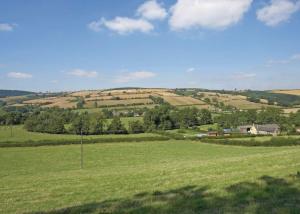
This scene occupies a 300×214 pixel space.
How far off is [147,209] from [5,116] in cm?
12487

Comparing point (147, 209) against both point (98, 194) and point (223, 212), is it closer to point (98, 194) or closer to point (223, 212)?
point (223, 212)

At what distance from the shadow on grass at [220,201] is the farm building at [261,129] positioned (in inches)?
3509

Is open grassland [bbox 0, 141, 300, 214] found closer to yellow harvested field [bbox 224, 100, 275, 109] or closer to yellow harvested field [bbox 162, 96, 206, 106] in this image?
yellow harvested field [bbox 224, 100, 275, 109]

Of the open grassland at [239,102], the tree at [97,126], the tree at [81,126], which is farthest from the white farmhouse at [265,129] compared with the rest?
the tree at [81,126]

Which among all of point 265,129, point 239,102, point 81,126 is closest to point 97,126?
point 81,126

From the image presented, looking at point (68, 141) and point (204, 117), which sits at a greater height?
point (204, 117)

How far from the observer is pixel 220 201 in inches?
346

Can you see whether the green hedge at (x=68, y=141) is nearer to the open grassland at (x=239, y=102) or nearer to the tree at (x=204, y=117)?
the tree at (x=204, y=117)

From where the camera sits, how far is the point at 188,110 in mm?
113375

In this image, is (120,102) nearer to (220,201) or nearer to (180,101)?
(180,101)

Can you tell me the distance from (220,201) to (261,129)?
9921 cm

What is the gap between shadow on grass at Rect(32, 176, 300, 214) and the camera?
7953 millimetres

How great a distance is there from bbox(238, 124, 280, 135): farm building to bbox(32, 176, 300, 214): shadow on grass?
89.1m

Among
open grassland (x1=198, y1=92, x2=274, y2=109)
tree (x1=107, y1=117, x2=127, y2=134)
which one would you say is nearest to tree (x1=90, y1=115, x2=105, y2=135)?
tree (x1=107, y1=117, x2=127, y2=134)
